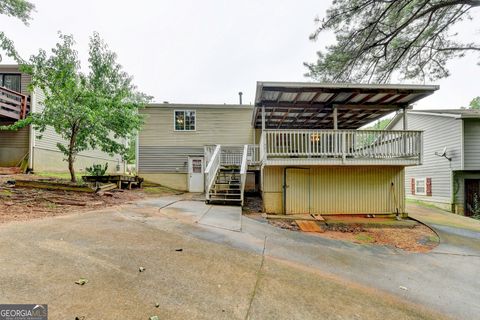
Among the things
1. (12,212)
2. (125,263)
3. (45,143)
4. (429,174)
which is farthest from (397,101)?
(45,143)

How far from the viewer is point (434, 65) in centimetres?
1017

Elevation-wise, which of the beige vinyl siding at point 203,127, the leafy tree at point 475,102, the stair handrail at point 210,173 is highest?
the leafy tree at point 475,102

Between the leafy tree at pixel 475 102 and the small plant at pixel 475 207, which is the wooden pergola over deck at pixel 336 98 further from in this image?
the leafy tree at pixel 475 102

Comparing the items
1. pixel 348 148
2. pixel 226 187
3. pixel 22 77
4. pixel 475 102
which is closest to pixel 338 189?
pixel 348 148

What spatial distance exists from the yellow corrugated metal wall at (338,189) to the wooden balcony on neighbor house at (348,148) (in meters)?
0.64

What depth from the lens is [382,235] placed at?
20.9ft

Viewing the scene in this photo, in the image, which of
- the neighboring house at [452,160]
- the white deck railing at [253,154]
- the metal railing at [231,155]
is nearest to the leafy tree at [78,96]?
the metal railing at [231,155]

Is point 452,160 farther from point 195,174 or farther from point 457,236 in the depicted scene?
point 195,174

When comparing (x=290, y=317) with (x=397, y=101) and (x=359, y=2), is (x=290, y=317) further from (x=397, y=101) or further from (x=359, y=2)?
(x=359, y=2)

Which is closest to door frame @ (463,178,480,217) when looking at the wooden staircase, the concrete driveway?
the concrete driveway

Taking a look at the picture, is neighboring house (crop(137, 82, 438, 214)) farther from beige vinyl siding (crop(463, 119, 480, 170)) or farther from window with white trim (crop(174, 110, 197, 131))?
beige vinyl siding (crop(463, 119, 480, 170))

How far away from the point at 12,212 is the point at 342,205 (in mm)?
9323

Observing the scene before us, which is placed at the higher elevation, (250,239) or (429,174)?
(429,174)

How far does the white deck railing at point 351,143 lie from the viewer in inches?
298
